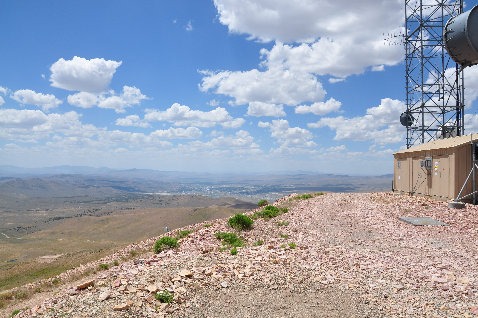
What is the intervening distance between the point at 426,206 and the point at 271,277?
15.8 meters

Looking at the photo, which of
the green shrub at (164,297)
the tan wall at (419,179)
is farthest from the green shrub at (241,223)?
the tan wall at (419,179)

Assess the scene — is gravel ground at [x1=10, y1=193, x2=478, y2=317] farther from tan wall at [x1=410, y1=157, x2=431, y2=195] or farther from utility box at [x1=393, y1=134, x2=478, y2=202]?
tan wall at [x1=410, y1=157, x2=431, y2=195]

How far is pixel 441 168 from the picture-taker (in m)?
24.1

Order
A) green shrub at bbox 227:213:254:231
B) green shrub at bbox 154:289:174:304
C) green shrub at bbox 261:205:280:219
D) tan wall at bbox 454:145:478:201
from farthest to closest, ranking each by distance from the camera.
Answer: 1. tan wall at bbox 454:145:478:201
2. green shrub at bbox 261:205:280:219
3. green shrub at bbox 227:213:254:231
4. green shrub at bbox 154:289:174:304

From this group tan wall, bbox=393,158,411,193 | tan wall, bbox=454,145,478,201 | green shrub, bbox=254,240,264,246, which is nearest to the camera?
green shrub, bbox=254,240,264,246

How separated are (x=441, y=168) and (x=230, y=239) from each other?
16851 mm

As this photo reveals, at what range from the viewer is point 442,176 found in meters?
24.0

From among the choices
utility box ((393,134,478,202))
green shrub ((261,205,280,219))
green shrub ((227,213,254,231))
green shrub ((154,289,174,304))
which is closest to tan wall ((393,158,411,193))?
utility box ((393,134,478,202))

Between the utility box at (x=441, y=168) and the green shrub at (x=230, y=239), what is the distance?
51.2ft

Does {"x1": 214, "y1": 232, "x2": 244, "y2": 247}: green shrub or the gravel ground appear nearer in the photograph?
the gravel ground

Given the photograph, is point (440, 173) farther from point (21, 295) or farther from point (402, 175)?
point (21, 295)

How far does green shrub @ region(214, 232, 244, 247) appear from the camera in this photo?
15.0 m

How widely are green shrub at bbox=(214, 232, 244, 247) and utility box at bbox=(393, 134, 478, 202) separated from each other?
1559cm

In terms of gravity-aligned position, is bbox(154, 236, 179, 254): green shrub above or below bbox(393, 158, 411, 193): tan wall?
below
